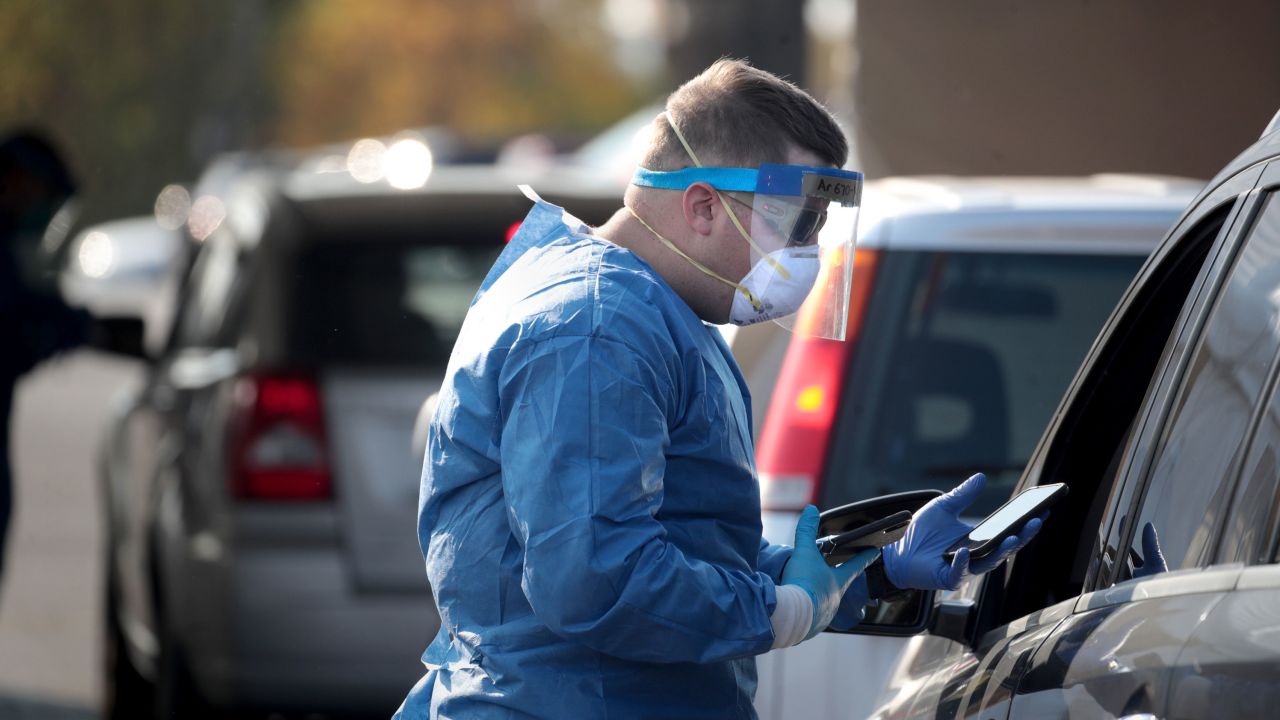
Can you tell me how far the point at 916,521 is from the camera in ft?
9.02

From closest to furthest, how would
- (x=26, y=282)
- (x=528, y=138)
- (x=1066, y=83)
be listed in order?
1. (x=26, y=282)
2. (x=1066, y=83)
3. (x=528, y=138)

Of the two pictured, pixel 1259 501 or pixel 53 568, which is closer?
pixel 1259 501

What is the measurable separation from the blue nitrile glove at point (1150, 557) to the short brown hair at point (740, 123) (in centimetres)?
70

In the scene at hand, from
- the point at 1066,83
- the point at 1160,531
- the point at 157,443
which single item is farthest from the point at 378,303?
the point at 1160,531

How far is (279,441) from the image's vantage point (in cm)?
605

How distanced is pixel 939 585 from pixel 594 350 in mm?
638

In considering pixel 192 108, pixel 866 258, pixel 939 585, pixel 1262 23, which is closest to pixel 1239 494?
pixel 939 585

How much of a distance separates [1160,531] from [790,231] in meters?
0.69

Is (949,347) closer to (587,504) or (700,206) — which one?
(700,206)

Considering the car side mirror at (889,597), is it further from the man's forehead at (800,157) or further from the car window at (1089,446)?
the man's forehead at (800,157)

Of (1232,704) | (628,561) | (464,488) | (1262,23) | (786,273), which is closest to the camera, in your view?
(1232,704)

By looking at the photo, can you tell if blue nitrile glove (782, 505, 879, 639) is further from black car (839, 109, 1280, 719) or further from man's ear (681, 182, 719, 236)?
man's ear (681, 182, 719, 236)

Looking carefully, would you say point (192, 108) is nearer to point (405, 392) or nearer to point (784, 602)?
point (405, 392)

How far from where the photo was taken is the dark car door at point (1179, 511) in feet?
7.08
